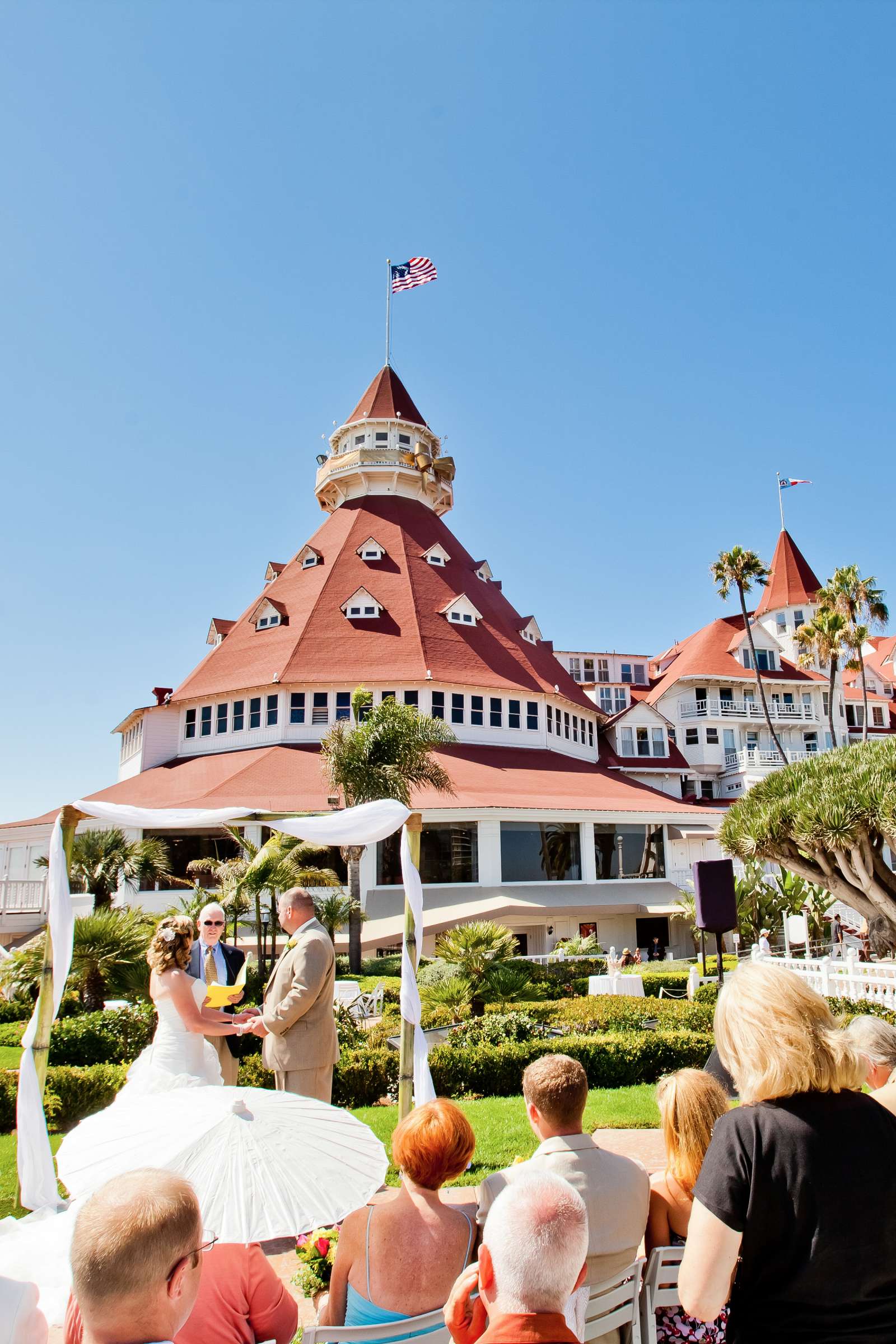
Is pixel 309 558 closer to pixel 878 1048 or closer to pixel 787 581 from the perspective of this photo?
pixel 787 581

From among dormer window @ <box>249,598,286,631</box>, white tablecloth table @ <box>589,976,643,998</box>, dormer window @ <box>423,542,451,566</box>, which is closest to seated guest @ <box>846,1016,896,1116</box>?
white tablecloth table @ <box>589,976,643,998</box>

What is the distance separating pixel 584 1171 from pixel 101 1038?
37.0ft

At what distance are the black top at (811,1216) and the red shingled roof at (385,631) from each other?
35.0m

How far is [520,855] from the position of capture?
106ft

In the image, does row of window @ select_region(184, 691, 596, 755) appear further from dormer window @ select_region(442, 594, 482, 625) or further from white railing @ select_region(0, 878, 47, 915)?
white railing @ select_region(0, 878, 47, 915)

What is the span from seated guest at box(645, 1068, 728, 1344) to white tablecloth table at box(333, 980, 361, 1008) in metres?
14.2

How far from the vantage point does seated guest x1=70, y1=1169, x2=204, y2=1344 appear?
92.7 inches

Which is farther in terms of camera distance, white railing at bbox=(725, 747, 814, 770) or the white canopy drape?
white railing at bbox=(725, 747, 814, 770)

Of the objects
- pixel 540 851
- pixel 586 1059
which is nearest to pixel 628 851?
pixel 540 851

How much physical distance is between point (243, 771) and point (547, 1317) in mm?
31451

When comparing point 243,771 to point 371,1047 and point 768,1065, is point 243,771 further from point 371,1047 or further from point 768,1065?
point 768,1065

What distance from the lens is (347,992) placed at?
18.2 meters

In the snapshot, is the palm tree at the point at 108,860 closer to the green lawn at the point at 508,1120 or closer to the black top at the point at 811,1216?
the green lawn at the point at 508,1120

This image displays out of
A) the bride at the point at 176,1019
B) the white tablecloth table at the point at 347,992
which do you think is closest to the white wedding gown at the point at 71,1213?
the bride at the point at 176,1019
